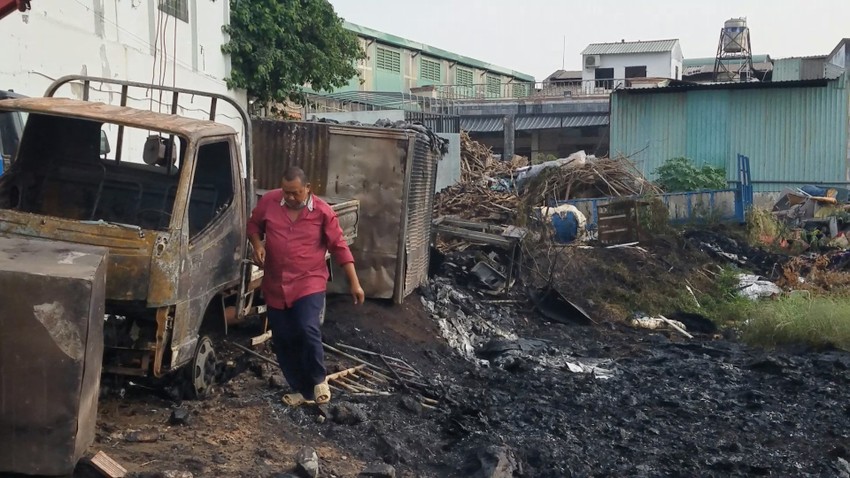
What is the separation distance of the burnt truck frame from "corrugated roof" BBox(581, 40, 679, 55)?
4807 centimetres

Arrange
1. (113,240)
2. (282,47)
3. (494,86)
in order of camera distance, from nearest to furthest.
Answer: (113,240), (282,47), (494,86)

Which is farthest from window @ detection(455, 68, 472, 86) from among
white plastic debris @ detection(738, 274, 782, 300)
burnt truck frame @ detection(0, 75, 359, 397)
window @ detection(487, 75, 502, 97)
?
burnt truck frame @ detection(0, 75, 359, 397)

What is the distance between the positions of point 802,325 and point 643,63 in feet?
140

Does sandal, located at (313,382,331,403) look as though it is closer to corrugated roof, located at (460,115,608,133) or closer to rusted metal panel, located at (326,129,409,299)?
rusted metal panel, located at (326,129,409,299)

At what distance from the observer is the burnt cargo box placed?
4543 millimetres

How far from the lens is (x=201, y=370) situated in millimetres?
6465

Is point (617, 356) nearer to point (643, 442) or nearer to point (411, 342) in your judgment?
point (411, 342)

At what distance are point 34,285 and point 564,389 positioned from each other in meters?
5.80

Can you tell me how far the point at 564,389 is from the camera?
9.19 m

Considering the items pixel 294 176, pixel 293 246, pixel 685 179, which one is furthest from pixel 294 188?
pixel 685 179

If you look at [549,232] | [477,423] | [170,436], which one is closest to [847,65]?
[549,232]

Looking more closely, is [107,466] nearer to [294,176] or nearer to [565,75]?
[294,176]

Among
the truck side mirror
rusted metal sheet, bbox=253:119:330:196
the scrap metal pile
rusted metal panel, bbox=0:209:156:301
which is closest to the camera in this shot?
rusted metal panel, bbox=0:209:156:301

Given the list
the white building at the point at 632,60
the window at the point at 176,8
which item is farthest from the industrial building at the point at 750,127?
the white building at the point at 632,60
